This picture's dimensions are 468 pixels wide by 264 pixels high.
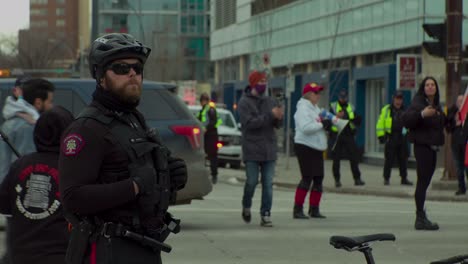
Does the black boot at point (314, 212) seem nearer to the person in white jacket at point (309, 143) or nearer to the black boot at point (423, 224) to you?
the person in white jacket at point (309, 143)

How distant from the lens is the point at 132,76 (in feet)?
15.9

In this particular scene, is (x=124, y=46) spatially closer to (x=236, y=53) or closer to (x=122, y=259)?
(x=122, y=259)

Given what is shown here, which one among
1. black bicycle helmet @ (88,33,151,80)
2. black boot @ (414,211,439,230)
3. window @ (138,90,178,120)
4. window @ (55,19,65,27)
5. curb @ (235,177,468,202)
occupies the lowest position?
curb @ (235,177,468,202)

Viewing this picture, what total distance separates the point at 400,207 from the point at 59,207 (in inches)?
442

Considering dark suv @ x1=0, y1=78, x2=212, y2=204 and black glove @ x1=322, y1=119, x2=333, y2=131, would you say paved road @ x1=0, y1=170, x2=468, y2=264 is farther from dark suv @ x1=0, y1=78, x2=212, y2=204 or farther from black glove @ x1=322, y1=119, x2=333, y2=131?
black glove @ x1=322, y1=119, x2=333, y2=131

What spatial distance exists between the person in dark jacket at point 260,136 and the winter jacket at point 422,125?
153 centimetres

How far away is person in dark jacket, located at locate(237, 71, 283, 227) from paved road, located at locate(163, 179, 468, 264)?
0.45 meters

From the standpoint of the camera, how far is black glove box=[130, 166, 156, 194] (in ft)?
15.6

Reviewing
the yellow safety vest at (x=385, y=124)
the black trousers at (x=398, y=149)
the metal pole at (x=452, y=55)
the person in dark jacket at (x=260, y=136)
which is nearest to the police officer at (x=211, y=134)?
the yellow safety vest at (x=385, y=124)

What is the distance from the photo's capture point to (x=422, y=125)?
1305cm

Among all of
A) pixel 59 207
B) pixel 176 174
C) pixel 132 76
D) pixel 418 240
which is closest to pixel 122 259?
pixel 176 174

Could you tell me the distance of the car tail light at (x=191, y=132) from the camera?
1323 centimetres

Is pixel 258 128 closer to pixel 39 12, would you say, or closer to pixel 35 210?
pixel 35 210

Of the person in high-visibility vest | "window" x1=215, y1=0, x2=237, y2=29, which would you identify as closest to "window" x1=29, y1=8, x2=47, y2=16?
"window" x1=215, y1=0, x2=237, y2=29
